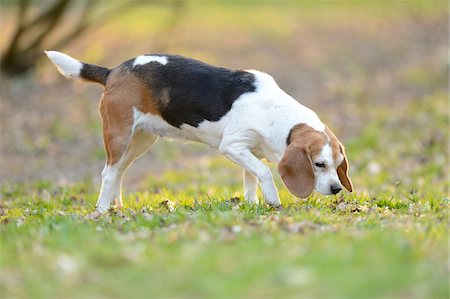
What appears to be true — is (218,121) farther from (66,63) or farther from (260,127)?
(66,63)

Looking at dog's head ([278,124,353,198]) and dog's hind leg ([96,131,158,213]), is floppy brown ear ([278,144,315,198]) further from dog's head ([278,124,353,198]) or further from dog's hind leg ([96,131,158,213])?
dog's hind leg ([96,131,158,213])

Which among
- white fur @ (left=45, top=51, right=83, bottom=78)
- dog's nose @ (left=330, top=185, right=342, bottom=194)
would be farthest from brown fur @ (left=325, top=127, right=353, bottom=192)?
white fur @ (left=45, top=51, right=83, bottom=78)

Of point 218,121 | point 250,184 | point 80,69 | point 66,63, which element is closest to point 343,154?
point 250,184

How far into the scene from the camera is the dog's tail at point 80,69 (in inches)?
361

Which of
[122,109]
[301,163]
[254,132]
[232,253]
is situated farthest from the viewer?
[122,109]

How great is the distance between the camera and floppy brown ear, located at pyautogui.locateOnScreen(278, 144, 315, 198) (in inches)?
308

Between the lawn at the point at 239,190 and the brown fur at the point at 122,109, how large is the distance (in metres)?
0.75

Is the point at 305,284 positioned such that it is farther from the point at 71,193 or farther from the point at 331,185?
the point at 71,193

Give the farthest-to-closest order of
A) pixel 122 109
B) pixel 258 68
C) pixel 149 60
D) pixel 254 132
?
1. pixel 258 68
2. pixel 149 60
3. pixel 122 109
4. pixel 254 132

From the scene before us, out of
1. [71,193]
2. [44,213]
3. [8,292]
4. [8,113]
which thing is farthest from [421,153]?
[8,292]

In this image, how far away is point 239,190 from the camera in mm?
11242

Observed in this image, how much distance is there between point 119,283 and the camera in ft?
16.4

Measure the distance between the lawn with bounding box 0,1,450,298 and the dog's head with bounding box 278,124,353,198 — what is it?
213 millimetres

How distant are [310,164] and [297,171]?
14 centimetres
